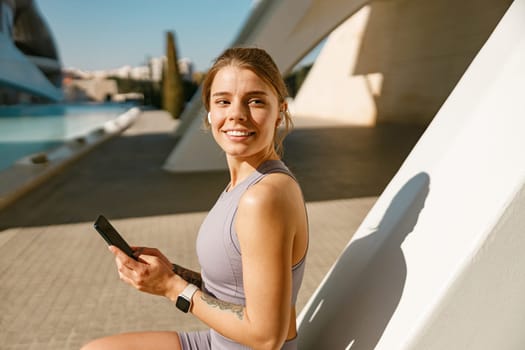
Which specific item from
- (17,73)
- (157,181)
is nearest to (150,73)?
(17,73)

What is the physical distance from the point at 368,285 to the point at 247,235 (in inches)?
24.0

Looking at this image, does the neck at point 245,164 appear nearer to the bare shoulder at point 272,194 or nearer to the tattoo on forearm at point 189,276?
the bare shoulder at point 272,194

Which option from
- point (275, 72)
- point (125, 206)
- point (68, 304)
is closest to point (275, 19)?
point (125, 206)

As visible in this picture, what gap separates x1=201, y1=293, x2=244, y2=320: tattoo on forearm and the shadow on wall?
0.42m

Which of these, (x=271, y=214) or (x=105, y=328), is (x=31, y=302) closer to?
(x=105, y=328)

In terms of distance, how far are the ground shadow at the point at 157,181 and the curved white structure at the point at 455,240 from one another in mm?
4293

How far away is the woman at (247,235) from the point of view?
42.1 inches

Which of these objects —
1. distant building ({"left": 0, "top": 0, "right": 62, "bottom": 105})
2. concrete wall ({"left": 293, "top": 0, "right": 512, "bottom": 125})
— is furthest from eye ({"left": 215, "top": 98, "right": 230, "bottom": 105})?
distant building ({"left": 0, "top": 0, "right": 62, "bottom": 105})

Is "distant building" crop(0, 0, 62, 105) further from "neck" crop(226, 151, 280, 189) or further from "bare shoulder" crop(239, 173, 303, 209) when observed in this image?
"bare shoulder" crop(239, 173, 303, 209)

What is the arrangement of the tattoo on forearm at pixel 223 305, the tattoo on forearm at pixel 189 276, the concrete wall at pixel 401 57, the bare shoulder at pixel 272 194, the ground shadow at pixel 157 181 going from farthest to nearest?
the concrete wall at pixel 401 57
the ground shadow at pixel 157 181
the tattoo on forearm at pixel 189 276
the tattoo on forearm at pixel 223 305
the bare shoulder at pixel 272 194

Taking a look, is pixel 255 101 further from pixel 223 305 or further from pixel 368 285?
pixel 368 285

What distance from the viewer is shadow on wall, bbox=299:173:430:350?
1.30 meters

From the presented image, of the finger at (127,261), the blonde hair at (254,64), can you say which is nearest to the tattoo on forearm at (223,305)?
the finger at (127,261)

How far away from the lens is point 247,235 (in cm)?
107
